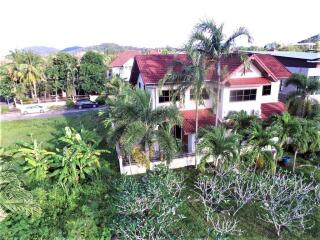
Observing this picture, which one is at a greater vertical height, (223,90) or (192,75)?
(192,75)

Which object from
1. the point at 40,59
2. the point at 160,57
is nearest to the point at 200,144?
the point at 160,57

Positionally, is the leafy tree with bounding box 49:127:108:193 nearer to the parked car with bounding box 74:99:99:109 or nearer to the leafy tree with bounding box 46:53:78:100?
the parked car with bounding box 74:99:99:109

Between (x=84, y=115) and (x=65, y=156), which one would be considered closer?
(x=65, y=156)

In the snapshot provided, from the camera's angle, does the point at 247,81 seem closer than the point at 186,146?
Yes

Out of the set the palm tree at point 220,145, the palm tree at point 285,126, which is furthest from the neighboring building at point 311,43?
the palm tree at point 220,145

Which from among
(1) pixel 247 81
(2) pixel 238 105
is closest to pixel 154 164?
(2) pixel 238 105

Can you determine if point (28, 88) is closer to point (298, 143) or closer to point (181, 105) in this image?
point (181, 105)

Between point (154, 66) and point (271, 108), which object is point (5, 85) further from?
point (271, 108)
